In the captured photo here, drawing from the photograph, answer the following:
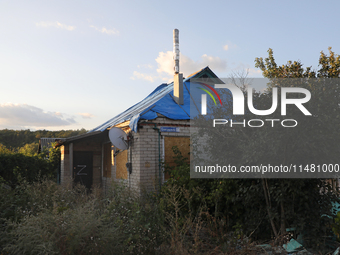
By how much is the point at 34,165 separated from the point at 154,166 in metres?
7.08

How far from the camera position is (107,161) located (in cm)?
1354

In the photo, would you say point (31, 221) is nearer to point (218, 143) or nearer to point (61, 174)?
point (218, 143)

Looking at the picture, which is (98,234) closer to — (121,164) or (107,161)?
(121,164)

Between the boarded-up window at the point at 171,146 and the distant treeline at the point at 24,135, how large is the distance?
177 feet

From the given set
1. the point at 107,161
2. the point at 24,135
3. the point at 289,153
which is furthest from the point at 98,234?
the point at 24,135

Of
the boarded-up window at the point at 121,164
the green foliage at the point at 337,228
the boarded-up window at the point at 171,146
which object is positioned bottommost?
the green foliage at the point at 337,228

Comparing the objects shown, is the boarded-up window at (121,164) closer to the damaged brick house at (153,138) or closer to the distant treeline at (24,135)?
the damaged brick house at (153,138)

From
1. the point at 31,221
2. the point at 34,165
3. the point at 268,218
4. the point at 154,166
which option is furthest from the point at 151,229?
the point at 34,165

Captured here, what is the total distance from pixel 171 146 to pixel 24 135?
203 ft

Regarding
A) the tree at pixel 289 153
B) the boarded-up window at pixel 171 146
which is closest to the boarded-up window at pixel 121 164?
the boarded-up window at pixel 171 146

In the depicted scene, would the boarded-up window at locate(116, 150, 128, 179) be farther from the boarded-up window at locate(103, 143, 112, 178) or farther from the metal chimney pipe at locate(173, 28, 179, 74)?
the metal chimney pipe at locate(173, 28, 179, 74)

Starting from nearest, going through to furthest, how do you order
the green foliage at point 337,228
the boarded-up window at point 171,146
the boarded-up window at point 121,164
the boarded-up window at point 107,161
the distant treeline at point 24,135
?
the green foliage at point 337,228 < the boarded-up window at point 171,146 < the boarded-up window at point 121,164 < the boarded-up window at point 107,161 < the distant treeline at point 24,135

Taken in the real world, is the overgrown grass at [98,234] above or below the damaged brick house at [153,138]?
below

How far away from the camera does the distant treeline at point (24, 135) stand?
61000mm
